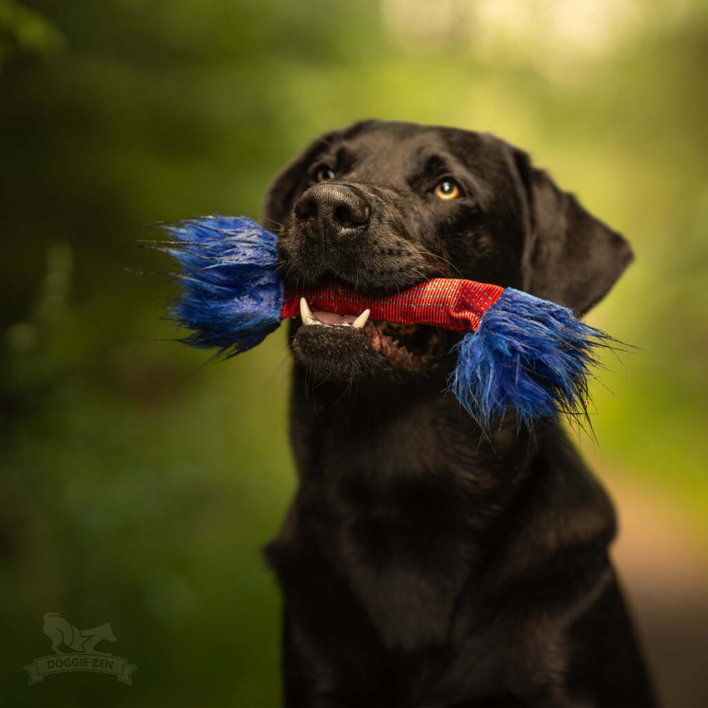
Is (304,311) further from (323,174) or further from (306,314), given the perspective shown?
(323,174)

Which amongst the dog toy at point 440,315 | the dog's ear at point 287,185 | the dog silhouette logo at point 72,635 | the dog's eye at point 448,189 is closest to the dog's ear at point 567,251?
the dog's eye at point 448,189

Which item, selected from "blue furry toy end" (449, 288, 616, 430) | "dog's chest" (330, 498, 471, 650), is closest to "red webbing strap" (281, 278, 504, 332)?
"blue furry toy end" (449, 288, 616, 430)

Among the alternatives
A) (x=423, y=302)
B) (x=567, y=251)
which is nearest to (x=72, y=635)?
(x=423, y=302)

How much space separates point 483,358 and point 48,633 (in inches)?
61.2

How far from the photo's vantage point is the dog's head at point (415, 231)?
1646 mm

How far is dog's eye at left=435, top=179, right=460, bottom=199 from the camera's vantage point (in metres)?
2.03

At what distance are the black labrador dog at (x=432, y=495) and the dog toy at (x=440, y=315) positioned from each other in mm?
69

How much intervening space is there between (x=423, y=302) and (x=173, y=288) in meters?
2.08

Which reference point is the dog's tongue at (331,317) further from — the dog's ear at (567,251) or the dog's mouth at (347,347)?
the dog's ear at (567,251)

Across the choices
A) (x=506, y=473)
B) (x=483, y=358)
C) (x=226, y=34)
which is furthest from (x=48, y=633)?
(x=226, y=34)

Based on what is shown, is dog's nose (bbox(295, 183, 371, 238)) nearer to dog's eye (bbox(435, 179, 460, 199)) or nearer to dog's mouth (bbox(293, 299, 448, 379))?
dog's mouth (bbox(293, 299, 448, 379))

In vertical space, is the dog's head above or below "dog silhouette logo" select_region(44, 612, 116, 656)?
above

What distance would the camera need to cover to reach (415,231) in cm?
188

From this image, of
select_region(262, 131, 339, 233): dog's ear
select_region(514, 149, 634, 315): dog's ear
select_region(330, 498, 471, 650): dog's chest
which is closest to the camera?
select_region(330, 498, 471, 650): dog's chest
